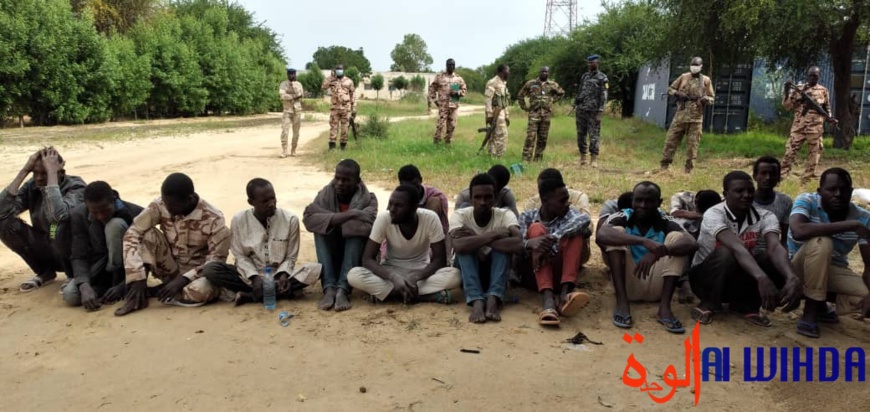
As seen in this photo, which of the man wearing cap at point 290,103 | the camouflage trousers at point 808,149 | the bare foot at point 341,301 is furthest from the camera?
the man wearing cap at point 290,103

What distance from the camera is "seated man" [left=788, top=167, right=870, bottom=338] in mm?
3408

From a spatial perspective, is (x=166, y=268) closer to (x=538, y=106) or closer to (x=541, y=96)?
(x=538, y=106)

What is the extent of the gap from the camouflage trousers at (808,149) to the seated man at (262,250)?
Result: 7.49m

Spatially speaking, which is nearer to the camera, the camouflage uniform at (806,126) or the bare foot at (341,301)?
the bare foot at (341,301)

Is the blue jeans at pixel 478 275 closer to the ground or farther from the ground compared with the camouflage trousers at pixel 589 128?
closer to the ground

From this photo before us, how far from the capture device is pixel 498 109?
1034cm

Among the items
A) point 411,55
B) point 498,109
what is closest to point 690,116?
point 498,109

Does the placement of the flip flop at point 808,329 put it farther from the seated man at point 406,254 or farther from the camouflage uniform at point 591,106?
the camouflage uniform at point 591,106

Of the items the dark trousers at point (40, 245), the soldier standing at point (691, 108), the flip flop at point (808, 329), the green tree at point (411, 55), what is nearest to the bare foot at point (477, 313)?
the flip flop at point (808, 329)

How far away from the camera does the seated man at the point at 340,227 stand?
402 cm

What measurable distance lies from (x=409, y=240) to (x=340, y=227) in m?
0.50

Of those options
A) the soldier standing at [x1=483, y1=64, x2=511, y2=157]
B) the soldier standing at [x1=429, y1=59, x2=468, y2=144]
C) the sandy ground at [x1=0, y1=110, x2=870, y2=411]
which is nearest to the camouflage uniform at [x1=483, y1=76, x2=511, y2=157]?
the soldier standing at [x1=483, y1=64, x2=511, y2=157]

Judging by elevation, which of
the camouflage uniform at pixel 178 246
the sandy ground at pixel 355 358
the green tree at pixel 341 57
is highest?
the green tree at pixel 341 57

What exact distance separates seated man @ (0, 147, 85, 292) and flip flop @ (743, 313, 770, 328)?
176 inches
